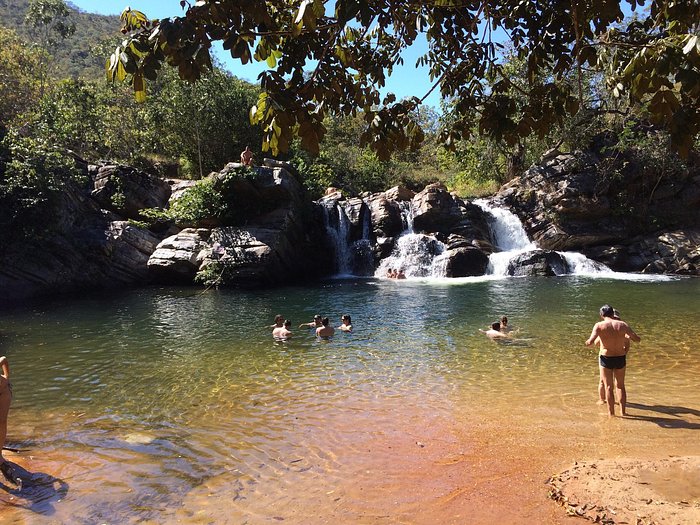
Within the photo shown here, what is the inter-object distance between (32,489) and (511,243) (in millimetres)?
27454

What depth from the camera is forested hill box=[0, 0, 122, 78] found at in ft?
235

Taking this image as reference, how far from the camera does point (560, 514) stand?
4500 mm

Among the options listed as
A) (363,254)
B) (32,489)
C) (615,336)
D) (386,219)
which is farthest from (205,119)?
(615,336)

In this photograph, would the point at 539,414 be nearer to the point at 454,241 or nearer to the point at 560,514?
the point at 560,514

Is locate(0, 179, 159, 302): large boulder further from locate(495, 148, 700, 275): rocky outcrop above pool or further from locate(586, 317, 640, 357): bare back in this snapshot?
locate(495, 148, 700, 275): rocky outcrop above pool

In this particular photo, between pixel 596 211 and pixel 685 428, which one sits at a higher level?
pixel 596 211

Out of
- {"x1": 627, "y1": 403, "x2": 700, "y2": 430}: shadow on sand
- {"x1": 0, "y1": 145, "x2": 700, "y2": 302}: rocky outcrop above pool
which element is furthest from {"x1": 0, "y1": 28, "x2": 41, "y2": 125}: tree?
{"x1": 627, "y1": 403, "x2": 700, "y2": 430}: shadow on sand

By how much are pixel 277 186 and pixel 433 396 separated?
18.8 meters

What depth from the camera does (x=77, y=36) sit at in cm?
10012

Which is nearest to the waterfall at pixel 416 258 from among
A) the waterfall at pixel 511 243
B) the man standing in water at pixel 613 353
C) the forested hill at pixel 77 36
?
the waterfall at pixel 511 243

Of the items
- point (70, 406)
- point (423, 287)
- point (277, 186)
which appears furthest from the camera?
point (277, 186)

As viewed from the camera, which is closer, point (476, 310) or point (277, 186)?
point (476, 310)

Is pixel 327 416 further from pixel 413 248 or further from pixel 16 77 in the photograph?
pixel 16 77

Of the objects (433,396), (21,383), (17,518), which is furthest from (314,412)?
(21,383)
